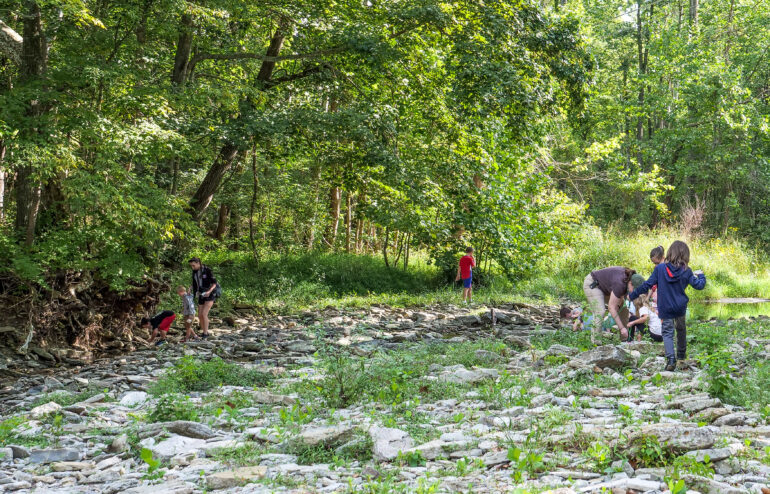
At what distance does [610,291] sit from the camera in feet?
32.2

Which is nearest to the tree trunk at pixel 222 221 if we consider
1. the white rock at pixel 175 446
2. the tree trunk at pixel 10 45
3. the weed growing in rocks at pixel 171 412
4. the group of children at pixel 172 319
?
the group of children at pixel 172 319

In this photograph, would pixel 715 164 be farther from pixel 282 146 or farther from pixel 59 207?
pixel 59 207

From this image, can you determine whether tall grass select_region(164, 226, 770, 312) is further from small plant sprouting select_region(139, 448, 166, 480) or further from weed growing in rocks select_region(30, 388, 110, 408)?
small plant sprouting select_region(139, 448, 166, 480)

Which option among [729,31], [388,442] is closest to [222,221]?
[388,442]

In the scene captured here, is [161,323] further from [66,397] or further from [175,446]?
[175,446]

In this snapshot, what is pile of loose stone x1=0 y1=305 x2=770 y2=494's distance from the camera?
3971 millimetres

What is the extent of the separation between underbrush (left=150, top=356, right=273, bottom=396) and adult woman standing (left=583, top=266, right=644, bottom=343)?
5.08m

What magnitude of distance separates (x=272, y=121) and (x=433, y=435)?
33.6ft

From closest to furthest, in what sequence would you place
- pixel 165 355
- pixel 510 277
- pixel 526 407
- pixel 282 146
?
pixel 526 407
pixel 165 355
pixel 282 146
pixel 510 277

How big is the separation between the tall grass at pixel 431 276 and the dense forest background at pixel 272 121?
3.09 feet

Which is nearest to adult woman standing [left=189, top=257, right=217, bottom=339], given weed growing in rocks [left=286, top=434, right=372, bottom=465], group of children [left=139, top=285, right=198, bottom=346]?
group of children [left=139, top=285, right=198, bottom=346]

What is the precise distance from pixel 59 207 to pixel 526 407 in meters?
9.05

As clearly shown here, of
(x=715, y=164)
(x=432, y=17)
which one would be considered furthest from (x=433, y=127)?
(x=715, y=164)

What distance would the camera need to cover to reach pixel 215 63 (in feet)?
56.7
